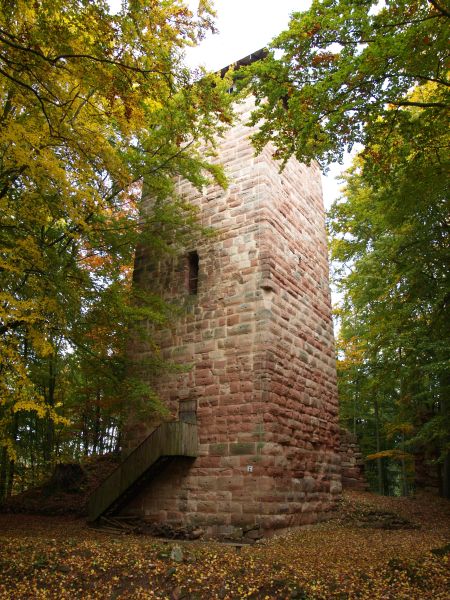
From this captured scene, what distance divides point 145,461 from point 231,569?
332 cm

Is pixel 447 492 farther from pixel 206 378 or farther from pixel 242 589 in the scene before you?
pixel 242 589

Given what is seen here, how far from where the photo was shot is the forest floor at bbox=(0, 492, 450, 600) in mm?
4516

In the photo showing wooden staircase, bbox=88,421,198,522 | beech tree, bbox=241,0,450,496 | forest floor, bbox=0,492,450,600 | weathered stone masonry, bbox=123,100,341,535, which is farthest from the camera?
wooden staircase, bbox=88,421,198,522

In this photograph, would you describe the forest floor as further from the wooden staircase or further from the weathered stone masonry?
the wooden staircase

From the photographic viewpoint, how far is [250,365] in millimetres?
8055

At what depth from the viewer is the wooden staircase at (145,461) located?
7930mm

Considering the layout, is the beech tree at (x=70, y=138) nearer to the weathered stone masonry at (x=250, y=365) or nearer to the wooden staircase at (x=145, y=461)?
the weathered stone masonry at (x=250, y=365)

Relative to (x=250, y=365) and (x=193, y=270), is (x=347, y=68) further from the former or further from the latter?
(x=193, y=270)

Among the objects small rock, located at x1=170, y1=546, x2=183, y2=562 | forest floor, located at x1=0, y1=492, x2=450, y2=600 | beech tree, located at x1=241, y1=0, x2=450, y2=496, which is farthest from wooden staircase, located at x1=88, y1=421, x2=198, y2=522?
beech tree, located at x1=241, y1=0, x2=450, y2=496

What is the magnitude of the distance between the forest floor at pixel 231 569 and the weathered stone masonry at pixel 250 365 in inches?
36.2

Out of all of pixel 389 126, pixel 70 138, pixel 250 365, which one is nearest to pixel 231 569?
pixel 250 365

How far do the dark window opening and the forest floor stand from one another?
486 cm

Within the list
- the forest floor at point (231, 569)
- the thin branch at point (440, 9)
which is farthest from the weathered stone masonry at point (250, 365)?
the thin branch at point (440, 9)

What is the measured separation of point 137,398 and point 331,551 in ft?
13.3
